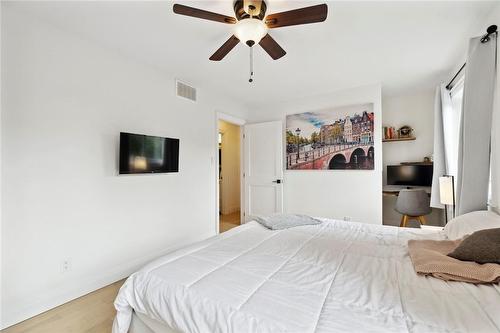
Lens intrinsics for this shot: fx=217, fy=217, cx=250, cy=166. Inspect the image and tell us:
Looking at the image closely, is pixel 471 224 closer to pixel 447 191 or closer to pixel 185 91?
pixel 447 191

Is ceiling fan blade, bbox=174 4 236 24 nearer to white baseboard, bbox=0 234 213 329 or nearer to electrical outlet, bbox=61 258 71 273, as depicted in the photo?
electrical outlet, bbox=61 258 71 273

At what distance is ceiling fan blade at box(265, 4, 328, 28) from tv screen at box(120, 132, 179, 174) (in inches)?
71.2

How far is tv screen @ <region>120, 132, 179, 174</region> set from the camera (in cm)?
234

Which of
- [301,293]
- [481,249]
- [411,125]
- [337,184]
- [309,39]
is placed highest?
[309,39]

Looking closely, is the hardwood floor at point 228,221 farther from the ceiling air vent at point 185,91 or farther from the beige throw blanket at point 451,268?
the beige throw blanket at point 451,268

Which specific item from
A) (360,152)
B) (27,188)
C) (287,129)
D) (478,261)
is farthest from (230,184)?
(478,261)

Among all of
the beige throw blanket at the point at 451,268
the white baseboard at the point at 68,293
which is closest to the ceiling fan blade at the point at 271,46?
the beige throw blanket at the point at 451,268

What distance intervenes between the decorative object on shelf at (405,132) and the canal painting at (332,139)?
761 millimetres

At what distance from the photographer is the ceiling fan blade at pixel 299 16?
1.41m

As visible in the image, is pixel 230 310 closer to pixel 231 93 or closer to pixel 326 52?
pixel 326 52

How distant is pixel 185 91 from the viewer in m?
3.18

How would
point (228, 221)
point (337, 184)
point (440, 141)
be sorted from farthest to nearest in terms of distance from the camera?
point (228, 221)
point (337, 184)
point (440, 141)

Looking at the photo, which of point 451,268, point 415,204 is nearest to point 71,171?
point 451,268

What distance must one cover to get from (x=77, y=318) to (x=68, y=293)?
0.35 m
